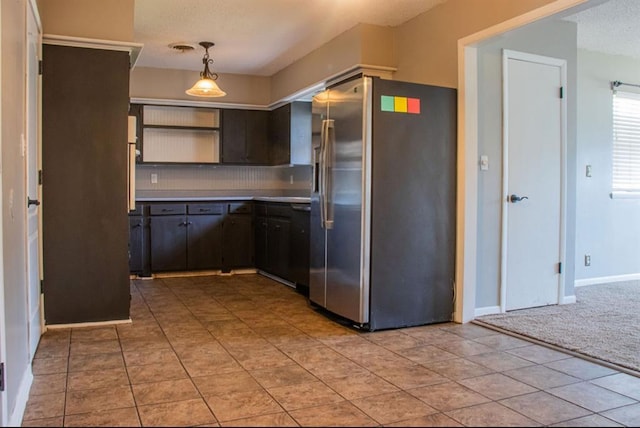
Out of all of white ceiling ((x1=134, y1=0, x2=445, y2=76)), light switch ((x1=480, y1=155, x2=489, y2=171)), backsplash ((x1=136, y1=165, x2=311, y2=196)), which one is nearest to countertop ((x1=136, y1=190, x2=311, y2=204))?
backsplash ((x1=136, y1=165, x2=311, y2=196))

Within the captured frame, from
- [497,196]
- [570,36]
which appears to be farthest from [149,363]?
[570,36]

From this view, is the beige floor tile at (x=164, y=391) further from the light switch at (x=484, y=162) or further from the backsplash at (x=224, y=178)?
the backsplash at (x=224, y=178)

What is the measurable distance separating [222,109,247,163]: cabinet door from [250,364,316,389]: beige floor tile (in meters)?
4.06

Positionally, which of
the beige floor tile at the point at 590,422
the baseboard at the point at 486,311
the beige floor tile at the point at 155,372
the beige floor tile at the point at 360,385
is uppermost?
the baseboard at the point at 486,311

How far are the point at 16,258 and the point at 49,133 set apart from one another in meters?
1.48

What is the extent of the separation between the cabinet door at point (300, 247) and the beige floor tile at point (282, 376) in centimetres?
206

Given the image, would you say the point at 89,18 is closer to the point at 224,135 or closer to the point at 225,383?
the point at 225,383

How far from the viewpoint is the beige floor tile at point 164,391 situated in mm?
2455

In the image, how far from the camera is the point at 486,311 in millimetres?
4086

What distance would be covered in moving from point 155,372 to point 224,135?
413cm

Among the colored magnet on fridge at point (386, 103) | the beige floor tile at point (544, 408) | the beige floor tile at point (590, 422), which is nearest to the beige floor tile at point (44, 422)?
the beige floor tile at point (544, 408)

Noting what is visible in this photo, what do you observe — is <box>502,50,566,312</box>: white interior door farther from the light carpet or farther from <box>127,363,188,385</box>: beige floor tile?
<box>127,363,188,385</box>: beige floor tile

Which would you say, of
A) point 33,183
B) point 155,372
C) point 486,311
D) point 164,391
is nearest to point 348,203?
point 486,311

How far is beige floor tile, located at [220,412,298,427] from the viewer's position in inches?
86.1
